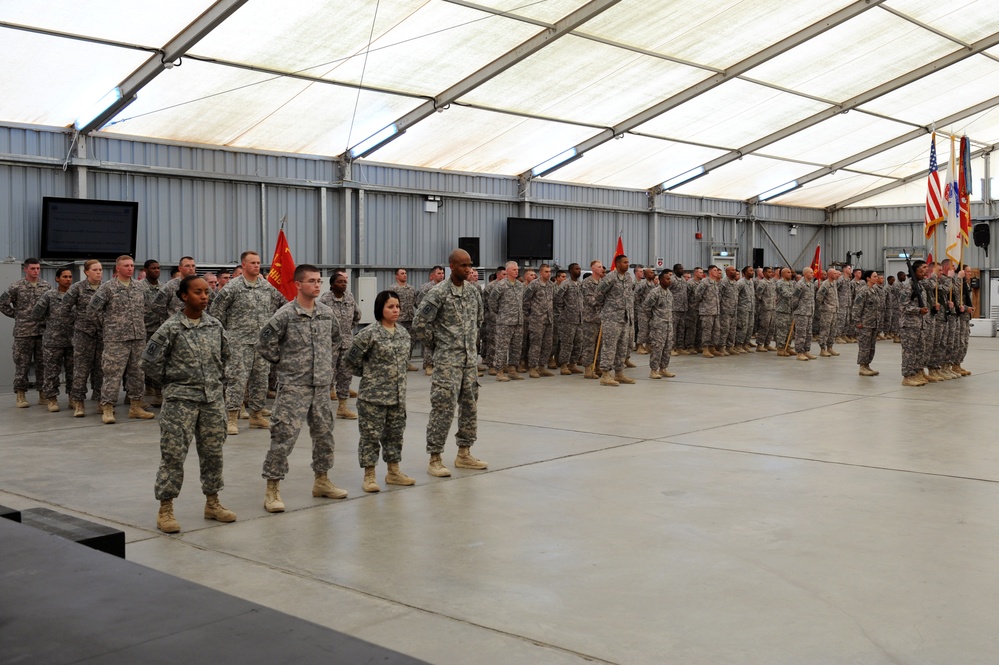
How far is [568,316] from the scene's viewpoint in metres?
15.0

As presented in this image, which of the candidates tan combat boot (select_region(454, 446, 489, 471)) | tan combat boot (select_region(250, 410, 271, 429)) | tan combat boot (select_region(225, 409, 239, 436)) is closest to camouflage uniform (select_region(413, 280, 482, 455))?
tan combat boot (select_region(454, 446, 489, 471))

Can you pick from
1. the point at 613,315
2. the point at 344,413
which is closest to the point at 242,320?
the point at 344,413

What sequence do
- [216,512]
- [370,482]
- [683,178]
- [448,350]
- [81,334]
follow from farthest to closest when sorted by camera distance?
[683,178], [81,334], [448,350], [370,482], [216,512]

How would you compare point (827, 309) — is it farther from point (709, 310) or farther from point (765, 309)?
point (709, 310)

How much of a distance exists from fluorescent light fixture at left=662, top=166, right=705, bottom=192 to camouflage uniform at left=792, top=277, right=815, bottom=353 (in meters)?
5.92

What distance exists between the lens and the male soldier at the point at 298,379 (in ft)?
19.1

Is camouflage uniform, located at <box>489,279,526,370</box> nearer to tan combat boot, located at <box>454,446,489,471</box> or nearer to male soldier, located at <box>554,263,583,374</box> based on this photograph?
male soldier, located at <box>554,263,583,374</box>

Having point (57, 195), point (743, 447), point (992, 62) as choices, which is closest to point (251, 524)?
point (743, 447)

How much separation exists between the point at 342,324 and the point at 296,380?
14.9ft

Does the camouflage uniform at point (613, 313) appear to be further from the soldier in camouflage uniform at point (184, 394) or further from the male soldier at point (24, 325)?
the soldier in camouflage uniform at point (184, 394)

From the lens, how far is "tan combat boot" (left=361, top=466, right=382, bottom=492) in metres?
6.35

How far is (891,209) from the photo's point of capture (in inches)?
1127

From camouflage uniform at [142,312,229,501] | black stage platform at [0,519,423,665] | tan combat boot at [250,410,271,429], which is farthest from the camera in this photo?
tan combat boot at [250,410,271,429]

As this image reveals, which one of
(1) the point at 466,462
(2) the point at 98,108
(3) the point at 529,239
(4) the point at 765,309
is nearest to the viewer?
(1) the point at 466,462
